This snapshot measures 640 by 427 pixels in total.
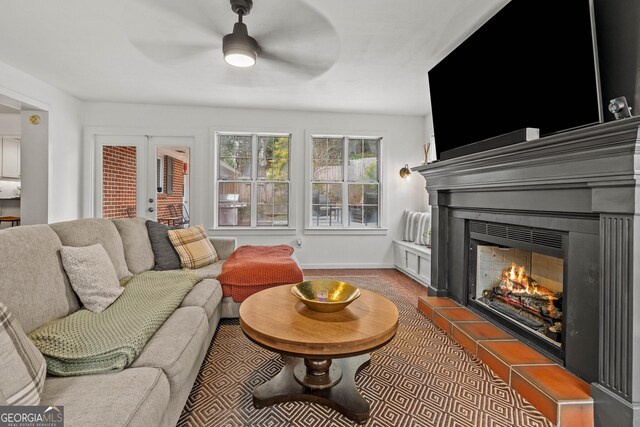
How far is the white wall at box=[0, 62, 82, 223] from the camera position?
3.69m

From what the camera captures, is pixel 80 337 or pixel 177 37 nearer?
pixel 80 337

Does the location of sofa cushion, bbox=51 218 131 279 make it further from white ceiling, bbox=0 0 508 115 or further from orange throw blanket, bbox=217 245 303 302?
white ceiling, bbox=0 0 508 115

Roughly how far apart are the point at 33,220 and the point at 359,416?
4683 mm

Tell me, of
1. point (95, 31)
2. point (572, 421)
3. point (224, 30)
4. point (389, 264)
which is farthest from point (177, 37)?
point (389, 264)

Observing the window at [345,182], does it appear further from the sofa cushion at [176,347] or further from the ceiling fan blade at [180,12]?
the sofa cushion at [176,347]

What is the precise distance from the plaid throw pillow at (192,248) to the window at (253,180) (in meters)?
1.78

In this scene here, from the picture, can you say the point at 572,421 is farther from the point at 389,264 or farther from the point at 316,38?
the point at 389,264

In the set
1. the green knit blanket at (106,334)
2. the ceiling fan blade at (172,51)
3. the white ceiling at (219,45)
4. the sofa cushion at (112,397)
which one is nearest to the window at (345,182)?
the white ceiling at (219,45)

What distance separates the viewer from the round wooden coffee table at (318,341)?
4.60ft

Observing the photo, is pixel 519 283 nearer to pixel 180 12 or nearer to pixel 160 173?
pixel 180 12

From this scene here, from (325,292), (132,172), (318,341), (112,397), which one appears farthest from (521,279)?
(132,172)

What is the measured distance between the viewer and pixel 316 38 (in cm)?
273

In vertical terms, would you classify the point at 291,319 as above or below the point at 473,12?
below

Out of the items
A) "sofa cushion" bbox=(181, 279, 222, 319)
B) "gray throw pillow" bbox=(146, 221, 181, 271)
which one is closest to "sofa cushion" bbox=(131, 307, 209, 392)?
"sofa cushion" bbox=(181, 279, 222, 319)
